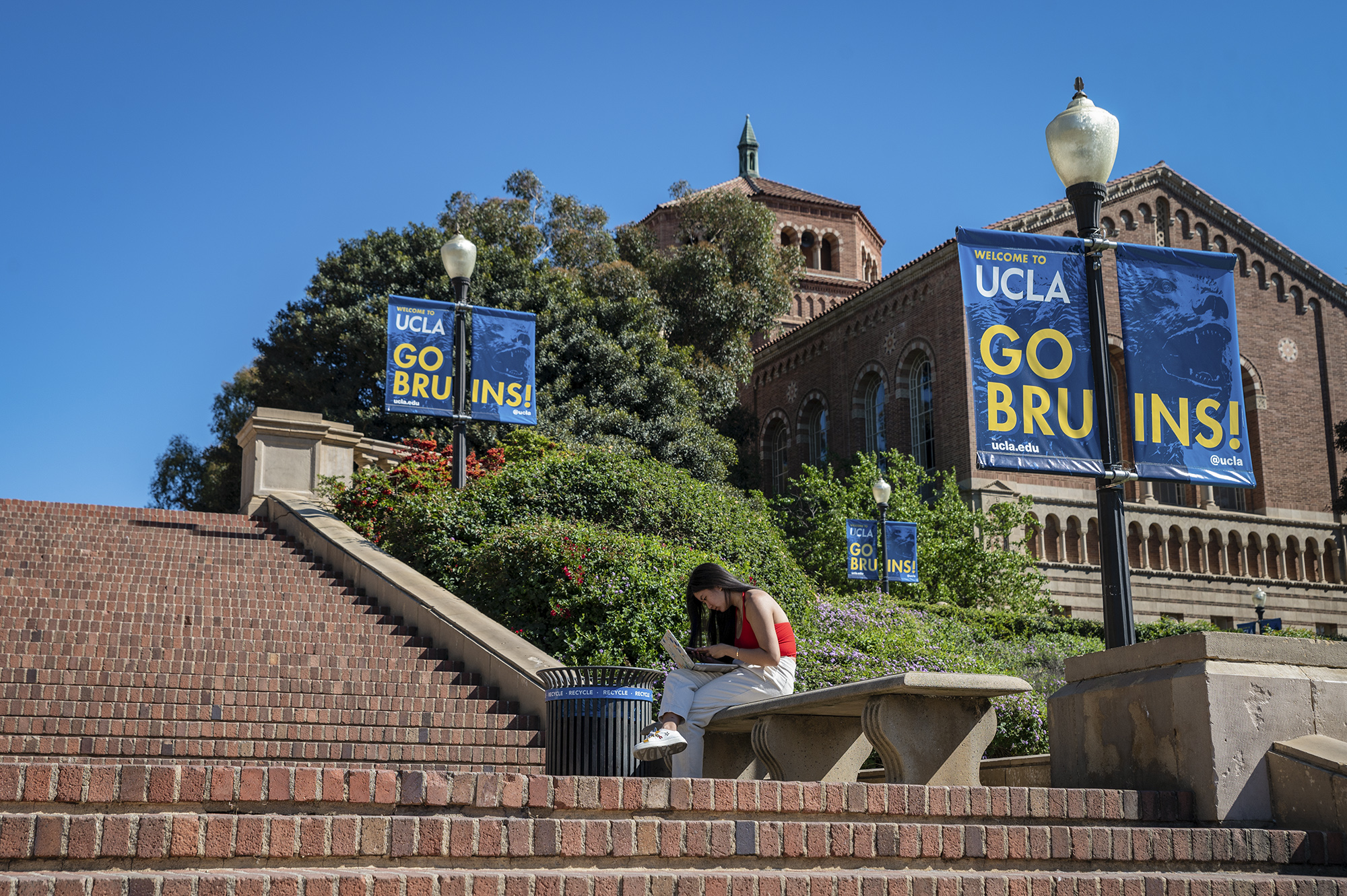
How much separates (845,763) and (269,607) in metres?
7.12

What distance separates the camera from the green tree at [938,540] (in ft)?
82.5

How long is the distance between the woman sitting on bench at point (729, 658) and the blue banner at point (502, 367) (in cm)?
887

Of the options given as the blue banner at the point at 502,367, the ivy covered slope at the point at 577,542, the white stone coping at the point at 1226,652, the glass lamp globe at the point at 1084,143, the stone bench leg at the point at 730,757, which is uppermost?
the blue banner at the point at 502,367

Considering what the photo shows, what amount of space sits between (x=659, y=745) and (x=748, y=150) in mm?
63173

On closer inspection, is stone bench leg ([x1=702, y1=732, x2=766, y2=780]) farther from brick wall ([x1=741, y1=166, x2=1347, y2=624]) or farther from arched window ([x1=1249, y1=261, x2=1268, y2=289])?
arched window ([x1=1249, y1=261, x2=1268, y2=289])

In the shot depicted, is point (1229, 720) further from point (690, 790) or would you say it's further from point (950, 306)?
point (950, 306)

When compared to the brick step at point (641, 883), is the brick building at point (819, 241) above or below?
above

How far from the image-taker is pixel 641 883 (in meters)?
3.93

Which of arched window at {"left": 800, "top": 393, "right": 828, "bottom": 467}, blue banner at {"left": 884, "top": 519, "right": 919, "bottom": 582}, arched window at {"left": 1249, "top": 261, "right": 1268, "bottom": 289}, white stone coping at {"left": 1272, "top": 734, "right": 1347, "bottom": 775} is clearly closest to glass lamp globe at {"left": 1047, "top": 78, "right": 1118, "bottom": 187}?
white stone coping at {"left": 1272, "top": 734, "right": 1347, "bottom": 775}

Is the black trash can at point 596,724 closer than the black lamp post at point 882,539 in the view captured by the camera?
Yes

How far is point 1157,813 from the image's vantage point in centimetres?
494

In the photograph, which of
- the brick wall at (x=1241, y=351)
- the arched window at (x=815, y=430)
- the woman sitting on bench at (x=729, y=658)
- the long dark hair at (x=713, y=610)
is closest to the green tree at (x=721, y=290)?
the arched window at (x=815, y=430)

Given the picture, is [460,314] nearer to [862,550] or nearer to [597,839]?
[862,550]

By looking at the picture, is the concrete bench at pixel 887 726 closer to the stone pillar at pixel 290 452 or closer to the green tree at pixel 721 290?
the stone pillar at pixel 290 452
